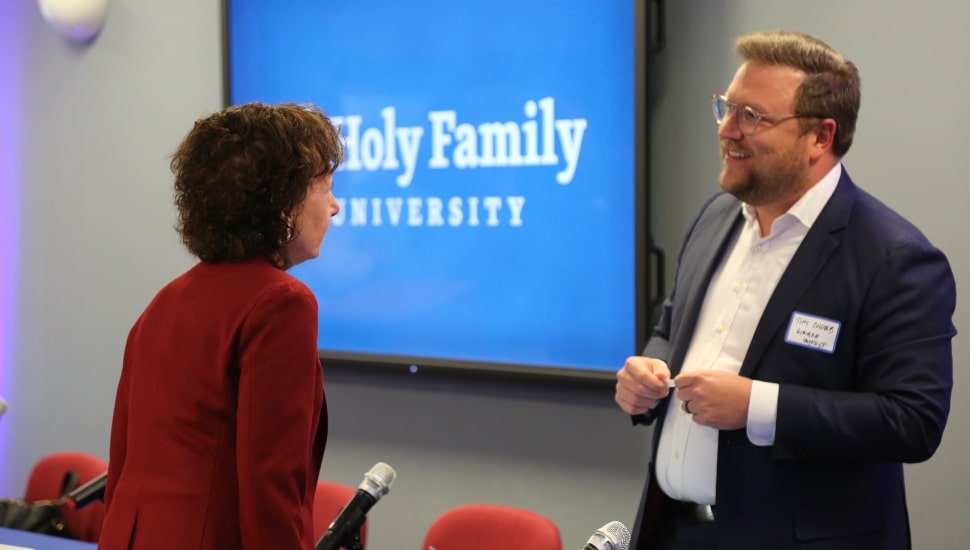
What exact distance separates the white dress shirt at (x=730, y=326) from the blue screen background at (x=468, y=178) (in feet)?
2.95

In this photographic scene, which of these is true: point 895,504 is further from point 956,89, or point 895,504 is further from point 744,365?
point 956,89

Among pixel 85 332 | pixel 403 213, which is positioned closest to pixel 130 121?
pixel 85 332

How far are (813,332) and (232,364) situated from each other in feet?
3.74

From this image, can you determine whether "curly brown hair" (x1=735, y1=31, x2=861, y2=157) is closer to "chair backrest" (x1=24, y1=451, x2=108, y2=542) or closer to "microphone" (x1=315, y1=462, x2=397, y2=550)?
"microphone" (x1=315, y1=462, x2=397, y2=550)

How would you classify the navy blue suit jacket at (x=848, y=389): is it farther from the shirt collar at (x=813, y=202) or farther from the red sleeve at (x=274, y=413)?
the red sleeve at (x=274, y=413)

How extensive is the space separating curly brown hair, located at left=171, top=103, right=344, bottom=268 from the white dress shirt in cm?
98

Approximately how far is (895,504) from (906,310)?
0.43m

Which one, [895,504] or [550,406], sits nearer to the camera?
[895,504]

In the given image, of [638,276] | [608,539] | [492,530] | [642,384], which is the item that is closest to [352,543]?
[608,539]

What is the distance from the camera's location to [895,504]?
2.04 metres

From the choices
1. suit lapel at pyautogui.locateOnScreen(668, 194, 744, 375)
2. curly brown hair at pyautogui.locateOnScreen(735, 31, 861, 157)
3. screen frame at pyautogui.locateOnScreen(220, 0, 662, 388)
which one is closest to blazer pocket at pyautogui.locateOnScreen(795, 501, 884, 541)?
suit lapel at pyautogui.locateOnScreen(668, 194, 744, 375)

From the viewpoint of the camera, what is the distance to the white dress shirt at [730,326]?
6.98 feet

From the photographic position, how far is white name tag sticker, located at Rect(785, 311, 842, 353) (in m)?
1.97

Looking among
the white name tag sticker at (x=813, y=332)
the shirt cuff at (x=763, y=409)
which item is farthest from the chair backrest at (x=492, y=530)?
the white name tag sticker at (x=813, y=332)
